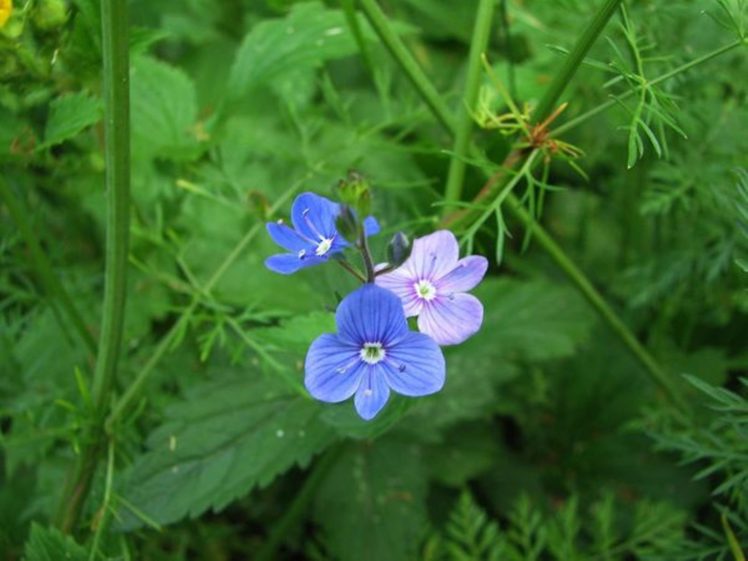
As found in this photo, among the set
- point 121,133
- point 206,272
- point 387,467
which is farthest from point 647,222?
point 121,133

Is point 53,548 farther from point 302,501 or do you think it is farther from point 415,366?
point 415,366

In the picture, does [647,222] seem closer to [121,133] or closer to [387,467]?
[387,467]

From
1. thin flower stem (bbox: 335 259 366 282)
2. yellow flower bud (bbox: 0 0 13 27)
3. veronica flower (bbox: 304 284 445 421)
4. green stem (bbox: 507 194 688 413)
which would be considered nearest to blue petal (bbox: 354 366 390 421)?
veronica flower (bbox: 304 284 445 421)

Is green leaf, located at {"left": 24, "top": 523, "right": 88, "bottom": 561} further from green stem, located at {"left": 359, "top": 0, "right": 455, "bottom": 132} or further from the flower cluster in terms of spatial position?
green stem, located at {"left": 359, "top": 0, "right": 455, "bottom": 132}

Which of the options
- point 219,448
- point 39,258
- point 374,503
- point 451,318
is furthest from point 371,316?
point 374,503

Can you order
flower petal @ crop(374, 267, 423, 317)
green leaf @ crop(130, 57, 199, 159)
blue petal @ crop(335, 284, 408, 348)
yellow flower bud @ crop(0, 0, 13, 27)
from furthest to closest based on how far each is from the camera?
green leaf @ crop(130, 57, 199, 159), yellow flower bud @ crop(0, 0, 13, 27), flower petal @ crop(374, 267, 423, 317), blue petal @ crop(335, 284, 408, 348)

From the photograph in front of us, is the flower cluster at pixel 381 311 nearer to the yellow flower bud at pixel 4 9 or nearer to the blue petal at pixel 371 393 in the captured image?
the blue petal at pixel 371 393

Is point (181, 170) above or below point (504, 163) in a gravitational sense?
below
